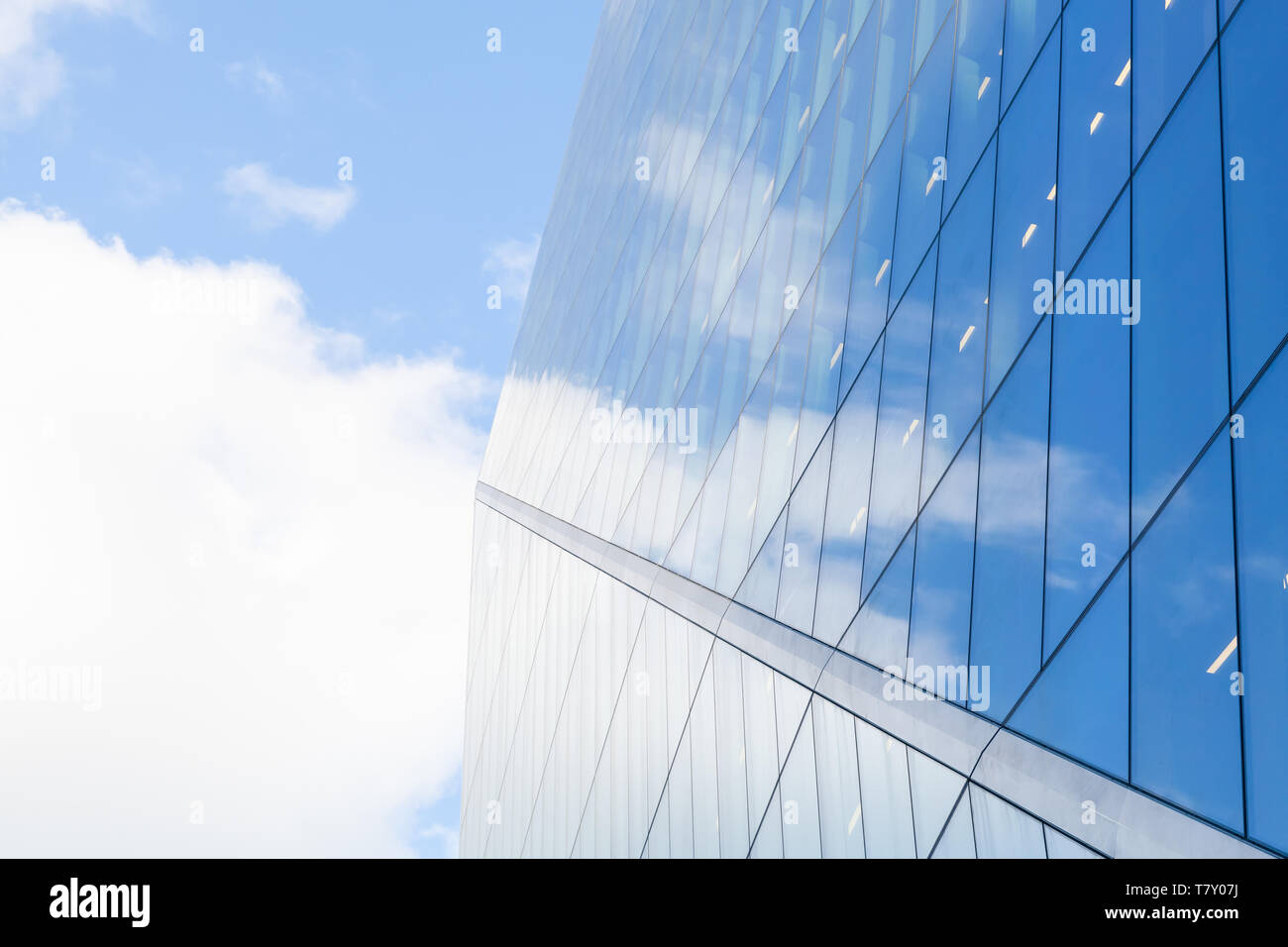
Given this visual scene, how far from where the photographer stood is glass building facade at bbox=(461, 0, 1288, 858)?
25.0 feet

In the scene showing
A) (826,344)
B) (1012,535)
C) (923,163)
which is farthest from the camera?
(826,344)

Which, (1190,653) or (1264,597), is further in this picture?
(1190,653)

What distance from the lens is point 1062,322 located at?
10.2m

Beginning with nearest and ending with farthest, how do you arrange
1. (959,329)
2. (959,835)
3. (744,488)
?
(959,835), (959,329), (744,488)

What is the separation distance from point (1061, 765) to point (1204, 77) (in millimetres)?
5496

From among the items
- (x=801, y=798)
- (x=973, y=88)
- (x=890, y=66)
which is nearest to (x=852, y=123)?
(x=890, y=66)

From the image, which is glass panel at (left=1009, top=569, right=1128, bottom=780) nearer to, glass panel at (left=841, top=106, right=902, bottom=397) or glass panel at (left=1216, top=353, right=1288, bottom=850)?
glass panel at (left=1216, top=353, right=1288, bottom=850)

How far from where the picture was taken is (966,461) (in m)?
11.5

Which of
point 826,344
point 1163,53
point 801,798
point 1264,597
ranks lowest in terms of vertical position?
point 801,798

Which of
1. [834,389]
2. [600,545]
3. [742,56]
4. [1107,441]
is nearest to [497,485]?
[600,545]

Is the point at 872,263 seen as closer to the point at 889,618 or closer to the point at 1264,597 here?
the point at 889,618

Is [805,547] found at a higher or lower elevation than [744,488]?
lower

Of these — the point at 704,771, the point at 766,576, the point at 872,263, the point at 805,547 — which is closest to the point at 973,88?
the point at 872,263
